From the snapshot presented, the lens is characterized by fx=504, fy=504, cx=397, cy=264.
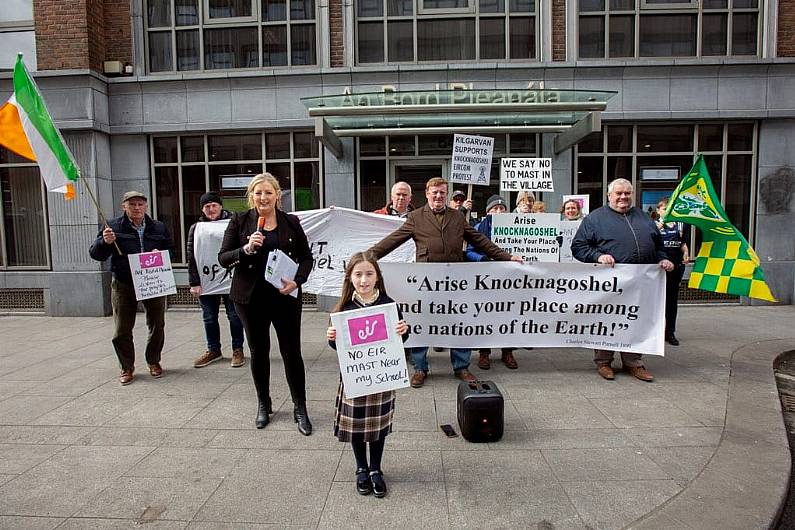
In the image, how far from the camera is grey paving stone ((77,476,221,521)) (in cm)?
298

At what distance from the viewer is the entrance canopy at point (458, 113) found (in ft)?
27.3

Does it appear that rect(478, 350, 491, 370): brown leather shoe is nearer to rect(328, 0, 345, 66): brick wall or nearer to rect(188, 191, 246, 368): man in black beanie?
rect(188, 191, 246, 368): man in black beanie

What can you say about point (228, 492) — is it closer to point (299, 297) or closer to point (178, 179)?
point (299, 297)

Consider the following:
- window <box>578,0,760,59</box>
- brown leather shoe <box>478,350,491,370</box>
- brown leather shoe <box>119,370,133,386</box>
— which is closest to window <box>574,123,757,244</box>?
window <box>578,0,760,59</box>

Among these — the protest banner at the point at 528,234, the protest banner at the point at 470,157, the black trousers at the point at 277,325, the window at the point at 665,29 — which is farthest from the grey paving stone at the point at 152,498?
the window at the point at 665,29

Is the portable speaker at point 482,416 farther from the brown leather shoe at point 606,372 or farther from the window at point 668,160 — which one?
the window at point 668,160

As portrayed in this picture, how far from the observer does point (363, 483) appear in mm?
3164

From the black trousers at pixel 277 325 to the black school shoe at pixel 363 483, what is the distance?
3.82 ft

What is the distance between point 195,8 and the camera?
34.0 feet

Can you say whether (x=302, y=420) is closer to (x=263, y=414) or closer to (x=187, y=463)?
(x=263, y=414)

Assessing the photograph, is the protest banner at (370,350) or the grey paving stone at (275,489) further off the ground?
the protest banner at (370,350)

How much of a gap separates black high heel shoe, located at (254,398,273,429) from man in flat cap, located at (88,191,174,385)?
6.80 feet

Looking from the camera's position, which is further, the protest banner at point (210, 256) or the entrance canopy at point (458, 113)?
the entrance canopy at point (458, 113)

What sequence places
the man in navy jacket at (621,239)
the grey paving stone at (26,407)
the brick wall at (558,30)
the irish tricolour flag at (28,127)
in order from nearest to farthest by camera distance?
1. the grey paving stone at (26,407)
2. the irish tricolour flag at (28,127)
3. the man in navy jacket at (621,239)
4. the brick wall at (558,30)
